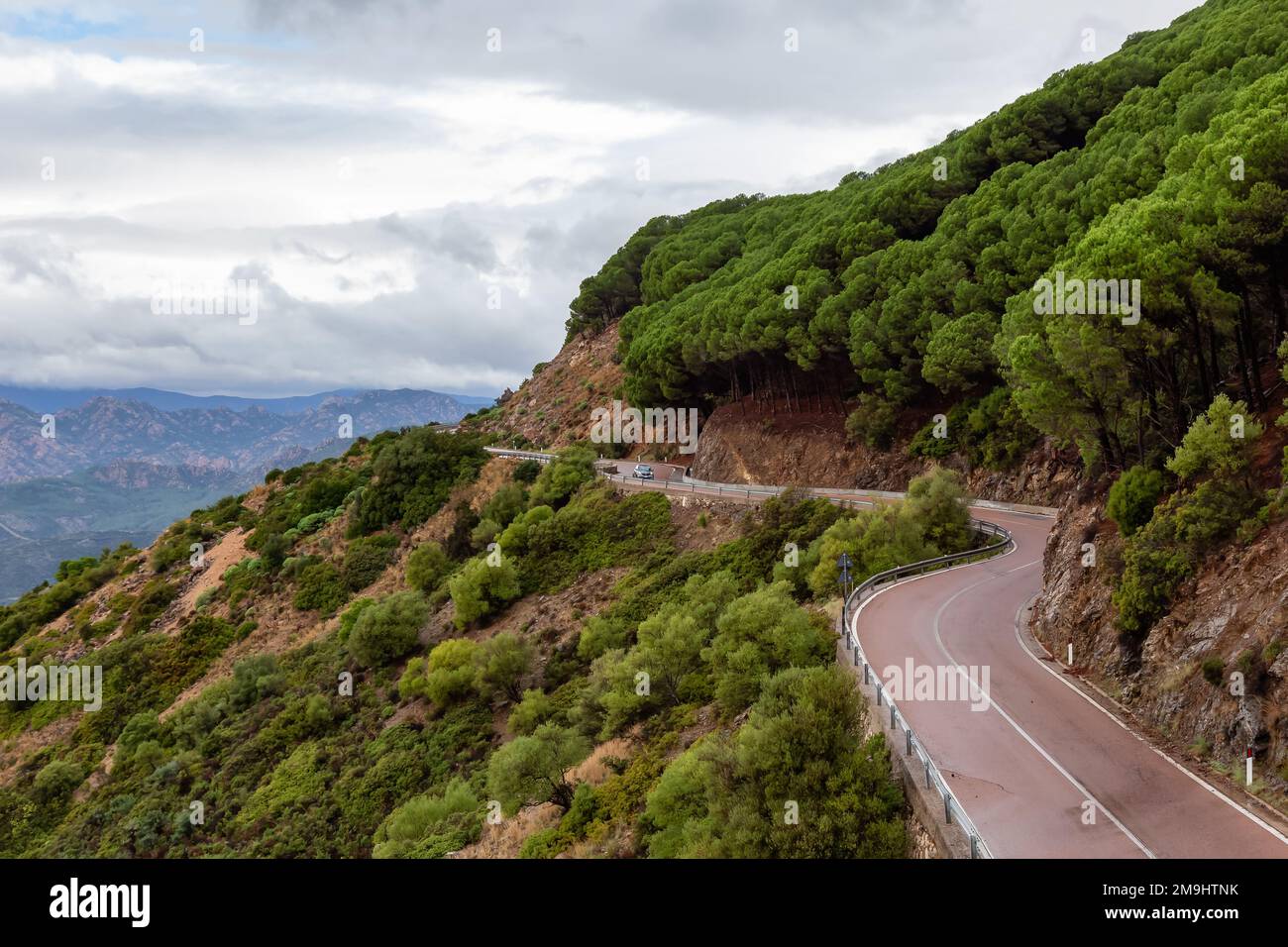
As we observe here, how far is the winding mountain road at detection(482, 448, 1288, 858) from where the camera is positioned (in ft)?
39.5

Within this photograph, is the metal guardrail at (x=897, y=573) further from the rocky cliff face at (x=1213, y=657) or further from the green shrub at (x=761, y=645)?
the rocky cliff face at (x=1213, y=657)

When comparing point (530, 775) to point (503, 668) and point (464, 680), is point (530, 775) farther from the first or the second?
point (464, 680)

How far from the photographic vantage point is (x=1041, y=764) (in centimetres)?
1463

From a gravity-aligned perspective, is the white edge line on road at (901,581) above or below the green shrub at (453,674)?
above

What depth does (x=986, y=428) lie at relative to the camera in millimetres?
39656

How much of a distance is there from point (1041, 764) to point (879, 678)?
428 centimetres

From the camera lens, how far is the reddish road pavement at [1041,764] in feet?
39.4

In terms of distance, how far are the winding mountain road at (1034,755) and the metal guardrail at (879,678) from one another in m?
0.44

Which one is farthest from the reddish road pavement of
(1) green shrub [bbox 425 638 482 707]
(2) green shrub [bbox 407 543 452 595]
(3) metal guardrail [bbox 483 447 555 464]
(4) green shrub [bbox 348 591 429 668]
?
(3) metal guardrail [bbox 483 447 555 464]

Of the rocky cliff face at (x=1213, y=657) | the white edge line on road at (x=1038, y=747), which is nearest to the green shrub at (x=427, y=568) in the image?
the white edge line on road at (x=1038, y=747)
